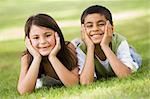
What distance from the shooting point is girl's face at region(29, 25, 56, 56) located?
1.49 m

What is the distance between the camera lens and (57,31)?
1.53 meters

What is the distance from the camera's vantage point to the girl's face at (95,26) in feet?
5.01

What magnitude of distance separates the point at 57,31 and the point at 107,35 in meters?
0.17

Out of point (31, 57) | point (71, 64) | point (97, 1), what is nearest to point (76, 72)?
point (71, 64)

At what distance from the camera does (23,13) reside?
162 cm

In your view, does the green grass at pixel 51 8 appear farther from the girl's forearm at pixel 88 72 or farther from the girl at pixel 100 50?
the girl's forearm at pixel 88 72

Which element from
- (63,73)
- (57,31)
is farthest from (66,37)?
(63,73)

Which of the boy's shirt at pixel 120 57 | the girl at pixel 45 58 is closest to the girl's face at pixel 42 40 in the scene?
the girl at pixel 45 58

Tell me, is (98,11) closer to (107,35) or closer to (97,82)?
(107,35)

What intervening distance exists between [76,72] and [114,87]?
0.55 feet

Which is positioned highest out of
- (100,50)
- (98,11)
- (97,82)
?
(98,11)

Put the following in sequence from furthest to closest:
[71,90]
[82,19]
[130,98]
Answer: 1. [82,19]
2. [71,90]
3. [130,98]

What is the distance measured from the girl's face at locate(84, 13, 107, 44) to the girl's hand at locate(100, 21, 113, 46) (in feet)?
0.04

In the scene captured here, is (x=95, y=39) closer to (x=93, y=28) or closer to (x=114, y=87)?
(x=93, y=28)
